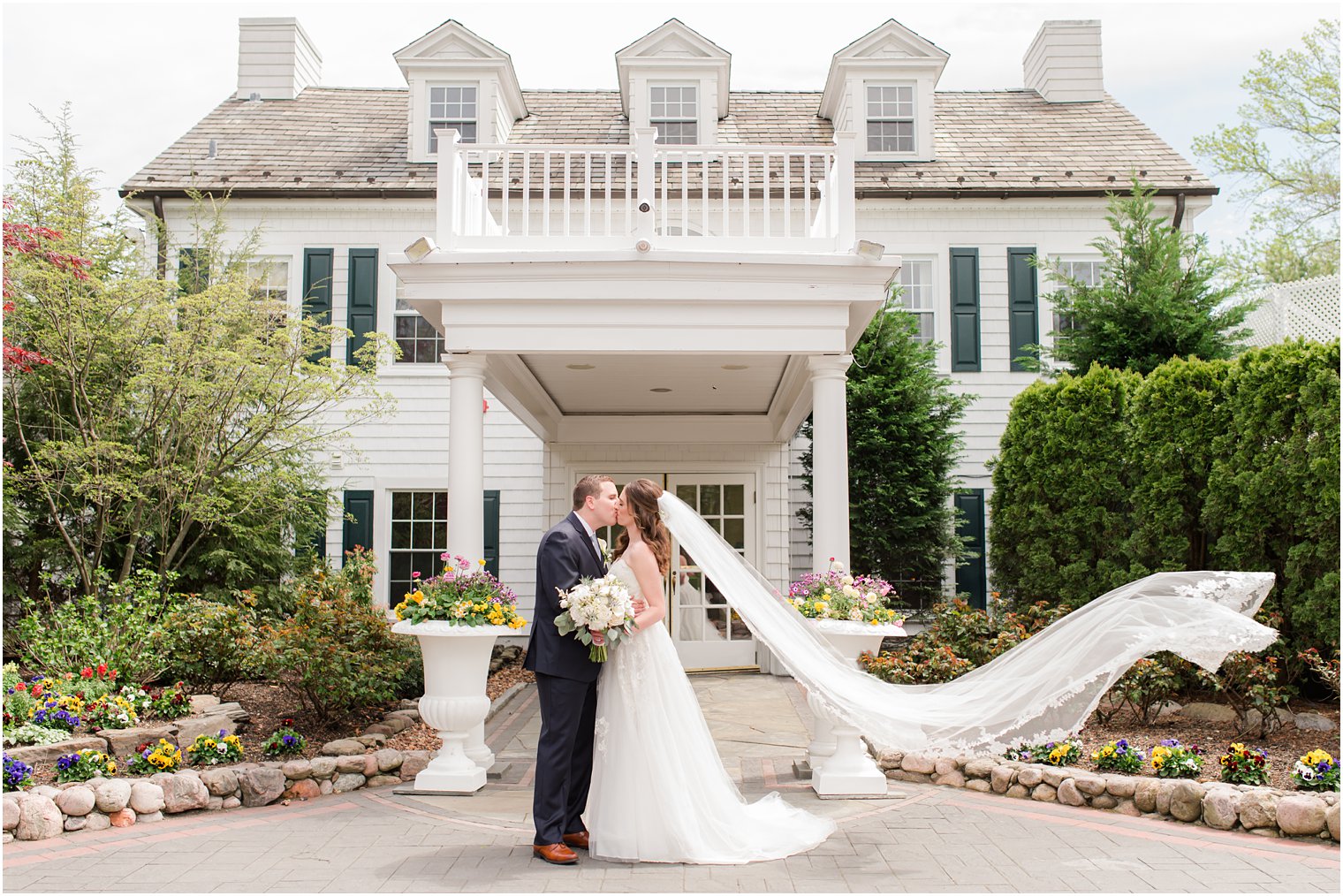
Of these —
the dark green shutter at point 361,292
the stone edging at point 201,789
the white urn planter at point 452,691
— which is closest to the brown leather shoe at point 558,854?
the white urn planter at point 452,691

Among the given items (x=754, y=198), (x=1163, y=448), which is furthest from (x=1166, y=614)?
(x=754, y=198)

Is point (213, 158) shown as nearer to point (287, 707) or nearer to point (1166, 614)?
point (287, 707)

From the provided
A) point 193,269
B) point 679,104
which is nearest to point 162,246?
point 193,269

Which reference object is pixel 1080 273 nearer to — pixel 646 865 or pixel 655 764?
pixel 655 764

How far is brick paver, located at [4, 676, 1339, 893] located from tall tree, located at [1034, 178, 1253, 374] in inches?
254

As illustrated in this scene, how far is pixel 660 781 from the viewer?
500 centimetres

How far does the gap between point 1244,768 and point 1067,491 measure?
4343 millimetres

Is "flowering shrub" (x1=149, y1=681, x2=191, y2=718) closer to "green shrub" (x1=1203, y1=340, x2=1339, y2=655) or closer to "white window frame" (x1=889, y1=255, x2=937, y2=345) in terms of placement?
"green shrub" (x1=1203, y1=340, x2=1339, y2=655)

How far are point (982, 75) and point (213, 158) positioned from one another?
11944 mm

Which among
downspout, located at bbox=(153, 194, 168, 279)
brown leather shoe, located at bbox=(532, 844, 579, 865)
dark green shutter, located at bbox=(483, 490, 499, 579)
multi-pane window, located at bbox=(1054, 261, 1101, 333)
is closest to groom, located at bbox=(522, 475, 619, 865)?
brown leather shoe, located at bbox=(532, 844, 579, 865)

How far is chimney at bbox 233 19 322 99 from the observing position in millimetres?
15727

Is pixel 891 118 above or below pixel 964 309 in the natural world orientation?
above

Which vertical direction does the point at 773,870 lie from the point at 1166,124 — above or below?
below

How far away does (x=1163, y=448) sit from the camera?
28.4 ft
